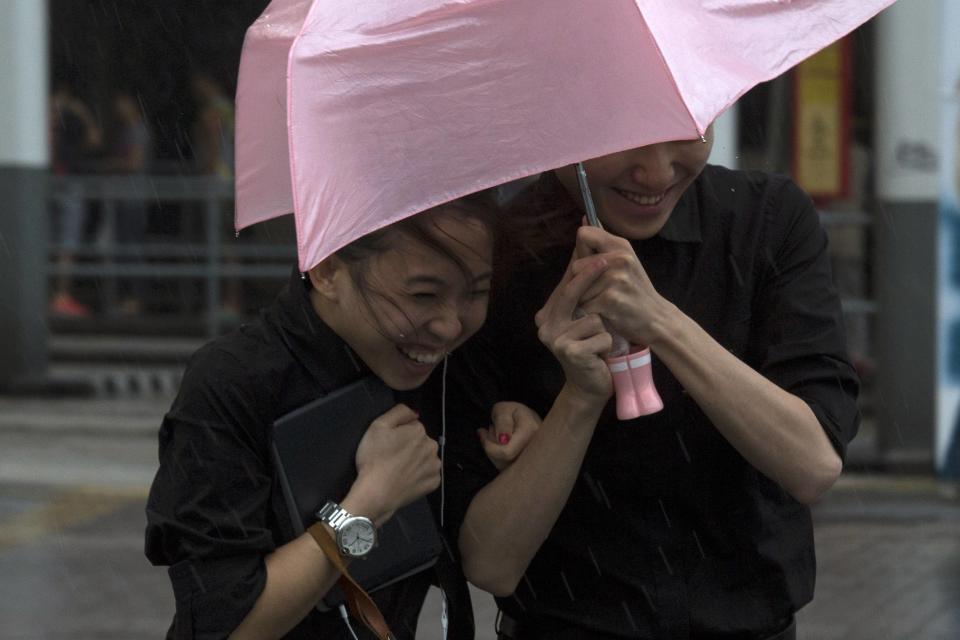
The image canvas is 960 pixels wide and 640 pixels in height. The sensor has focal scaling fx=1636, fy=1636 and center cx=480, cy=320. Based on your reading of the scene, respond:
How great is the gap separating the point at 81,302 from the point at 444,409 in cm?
1039

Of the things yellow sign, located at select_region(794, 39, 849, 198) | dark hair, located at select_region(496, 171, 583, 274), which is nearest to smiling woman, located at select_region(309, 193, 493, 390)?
dark hair, located at select_region(496, 171, 583, 274)

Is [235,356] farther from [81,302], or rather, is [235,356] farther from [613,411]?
[81,302]

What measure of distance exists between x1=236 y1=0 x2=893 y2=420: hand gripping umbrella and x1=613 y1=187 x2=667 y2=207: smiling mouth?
168 mm

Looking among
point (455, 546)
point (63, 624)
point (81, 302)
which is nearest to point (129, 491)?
point (63, 624)

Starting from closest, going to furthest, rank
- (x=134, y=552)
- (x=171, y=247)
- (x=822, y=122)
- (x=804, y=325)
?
(x=804, y=325) → (x=134, y=552) → (x=822, y=122) → (x=171, y=247)

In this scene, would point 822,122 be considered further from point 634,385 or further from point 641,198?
point 634,385

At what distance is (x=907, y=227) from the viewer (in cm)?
823

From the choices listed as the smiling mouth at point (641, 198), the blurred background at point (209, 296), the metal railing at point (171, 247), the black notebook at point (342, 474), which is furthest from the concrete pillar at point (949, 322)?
the black notebook at point (342, 474)

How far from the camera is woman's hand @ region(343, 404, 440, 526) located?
241 cm

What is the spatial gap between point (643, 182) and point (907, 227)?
612 cm

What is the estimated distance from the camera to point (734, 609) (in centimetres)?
253

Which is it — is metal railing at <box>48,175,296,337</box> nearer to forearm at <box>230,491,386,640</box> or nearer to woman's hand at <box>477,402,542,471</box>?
woman's hand at <box>477,402,542,471</box>

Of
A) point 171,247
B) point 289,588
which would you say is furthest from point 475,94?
point 171,247

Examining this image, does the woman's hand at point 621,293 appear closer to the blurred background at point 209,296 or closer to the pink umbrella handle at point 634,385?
the pink umbrella handle at point 634,385
